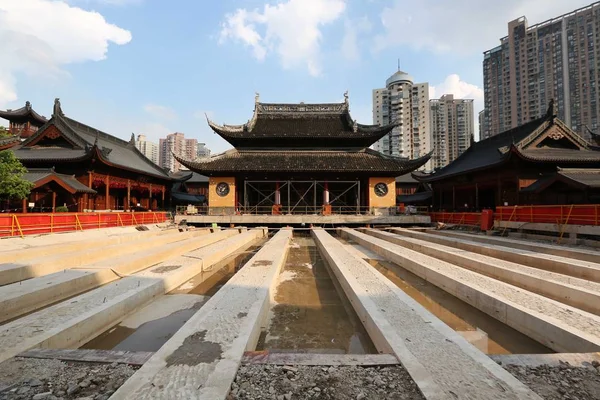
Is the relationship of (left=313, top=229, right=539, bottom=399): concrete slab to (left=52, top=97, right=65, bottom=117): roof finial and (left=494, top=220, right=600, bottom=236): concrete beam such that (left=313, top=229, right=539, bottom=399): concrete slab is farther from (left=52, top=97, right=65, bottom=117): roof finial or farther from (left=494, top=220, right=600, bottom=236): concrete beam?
(left=52, top=97, right=65, bottom=117): roof finial

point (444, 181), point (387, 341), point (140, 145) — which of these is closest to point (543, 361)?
point (387, 341)

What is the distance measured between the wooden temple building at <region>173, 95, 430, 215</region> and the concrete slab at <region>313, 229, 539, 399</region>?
16971 millimetres

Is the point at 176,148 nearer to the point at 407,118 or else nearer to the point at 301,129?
the point at 407,118

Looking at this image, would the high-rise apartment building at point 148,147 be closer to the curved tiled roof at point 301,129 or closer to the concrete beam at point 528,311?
the curved tiled roof at point 301,129

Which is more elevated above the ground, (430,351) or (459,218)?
(459,218)

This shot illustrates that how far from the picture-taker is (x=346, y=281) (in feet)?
19.1

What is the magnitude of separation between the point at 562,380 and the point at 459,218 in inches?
709

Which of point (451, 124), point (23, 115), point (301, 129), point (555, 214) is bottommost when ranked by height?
point (555, 214)

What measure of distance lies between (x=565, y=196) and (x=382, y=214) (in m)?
10.7

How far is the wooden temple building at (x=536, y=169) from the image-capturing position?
49.3ft

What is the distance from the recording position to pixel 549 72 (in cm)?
6194

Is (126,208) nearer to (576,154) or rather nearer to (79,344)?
(79,344)

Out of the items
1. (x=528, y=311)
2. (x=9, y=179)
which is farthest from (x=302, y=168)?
(x=528, y=311)

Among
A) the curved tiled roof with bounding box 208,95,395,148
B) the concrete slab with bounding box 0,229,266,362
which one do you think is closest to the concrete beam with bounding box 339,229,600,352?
the concrete slab with bounding box 0,229,266,362
